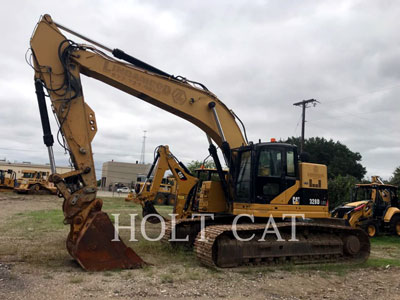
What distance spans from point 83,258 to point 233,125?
4.98 metres

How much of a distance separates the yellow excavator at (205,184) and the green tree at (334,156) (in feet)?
122

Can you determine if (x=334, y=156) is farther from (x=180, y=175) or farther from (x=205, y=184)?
(x=205, y=184)

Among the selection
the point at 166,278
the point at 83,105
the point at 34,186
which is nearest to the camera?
the point at 166,278

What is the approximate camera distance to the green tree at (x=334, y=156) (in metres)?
45.2

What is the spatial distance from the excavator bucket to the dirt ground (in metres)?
0.20

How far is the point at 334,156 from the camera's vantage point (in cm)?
4622

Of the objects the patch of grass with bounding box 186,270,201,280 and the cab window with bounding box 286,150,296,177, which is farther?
the cab window with bounding box 286,150,296,177

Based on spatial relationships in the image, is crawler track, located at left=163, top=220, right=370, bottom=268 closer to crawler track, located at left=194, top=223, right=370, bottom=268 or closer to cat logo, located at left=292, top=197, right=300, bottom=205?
crawler track, located at left=194, top=223, right=370, bottom=268

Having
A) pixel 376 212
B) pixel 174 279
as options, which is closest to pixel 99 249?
pixel 174 279

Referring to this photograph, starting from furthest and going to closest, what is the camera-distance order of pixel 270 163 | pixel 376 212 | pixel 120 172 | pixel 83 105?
pixel 120 172
pixel 376 212
pixel 270 163
pixel 83 105

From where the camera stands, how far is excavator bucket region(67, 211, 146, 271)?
686 centimetres

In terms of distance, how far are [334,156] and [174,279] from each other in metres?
42.9

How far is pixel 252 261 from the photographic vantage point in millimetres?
8273

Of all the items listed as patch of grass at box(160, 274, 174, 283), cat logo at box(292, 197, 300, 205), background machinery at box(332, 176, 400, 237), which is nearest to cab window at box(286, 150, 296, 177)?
cat logo at box(292, 197, 300, 205)
